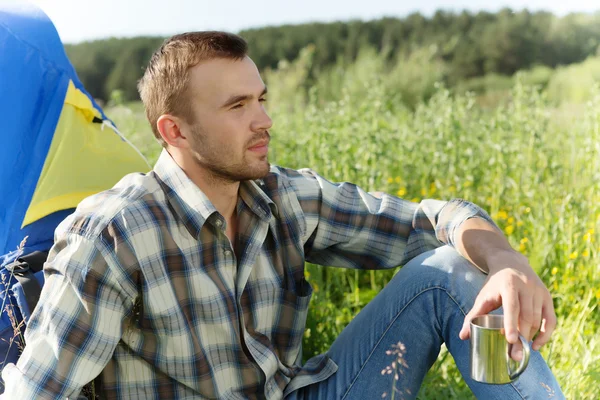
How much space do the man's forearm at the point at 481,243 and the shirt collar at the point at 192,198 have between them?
1.53 ft

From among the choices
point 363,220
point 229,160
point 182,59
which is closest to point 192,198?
point 229,160

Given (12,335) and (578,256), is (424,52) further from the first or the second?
(12,335)

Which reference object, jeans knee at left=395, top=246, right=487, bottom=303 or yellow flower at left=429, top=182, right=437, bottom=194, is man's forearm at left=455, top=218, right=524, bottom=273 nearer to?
jeans knee at left=395, top=246, right=487, bottom=303

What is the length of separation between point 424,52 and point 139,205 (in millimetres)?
8518

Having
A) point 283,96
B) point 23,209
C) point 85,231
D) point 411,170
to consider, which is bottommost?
point 283,96

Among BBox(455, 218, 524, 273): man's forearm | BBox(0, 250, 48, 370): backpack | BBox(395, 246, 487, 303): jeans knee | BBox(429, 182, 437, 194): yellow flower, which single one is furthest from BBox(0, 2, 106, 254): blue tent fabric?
BBox(429, 182, 437, 194): yellow flower

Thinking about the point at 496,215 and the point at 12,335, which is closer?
the point at 12,335

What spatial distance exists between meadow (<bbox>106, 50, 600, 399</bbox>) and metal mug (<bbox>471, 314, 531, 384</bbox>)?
808mm

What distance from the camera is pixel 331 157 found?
11.1 ft

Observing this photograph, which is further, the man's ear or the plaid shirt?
the man's ear

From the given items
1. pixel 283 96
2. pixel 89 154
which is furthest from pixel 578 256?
pixel 283 96

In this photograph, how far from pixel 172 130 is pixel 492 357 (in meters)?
0.93

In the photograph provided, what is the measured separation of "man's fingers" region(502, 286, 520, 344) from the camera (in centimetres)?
150

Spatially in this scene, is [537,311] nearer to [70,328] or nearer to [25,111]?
[70,328]
